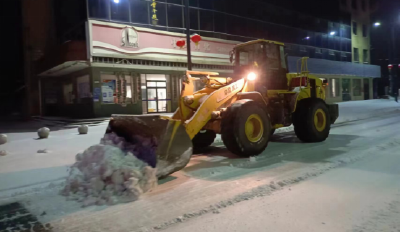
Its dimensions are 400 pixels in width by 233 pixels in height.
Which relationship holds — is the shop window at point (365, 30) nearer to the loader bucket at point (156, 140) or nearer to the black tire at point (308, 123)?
the black tire at point (308, 123)

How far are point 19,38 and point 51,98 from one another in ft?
23.2

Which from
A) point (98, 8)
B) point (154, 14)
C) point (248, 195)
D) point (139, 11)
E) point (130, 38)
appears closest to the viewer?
point (248, 195)

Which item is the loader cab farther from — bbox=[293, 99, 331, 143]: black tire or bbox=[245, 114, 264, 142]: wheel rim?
bbox=[245, 114, 264, 142]: wheel rim

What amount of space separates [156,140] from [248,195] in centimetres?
184

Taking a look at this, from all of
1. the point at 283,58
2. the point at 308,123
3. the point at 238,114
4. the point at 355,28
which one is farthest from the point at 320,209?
the point at 355,28

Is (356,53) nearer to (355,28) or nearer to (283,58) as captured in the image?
(355,28)

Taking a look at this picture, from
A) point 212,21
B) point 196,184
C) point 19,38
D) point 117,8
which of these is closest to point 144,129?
point 196,184

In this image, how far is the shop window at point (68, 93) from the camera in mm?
21600

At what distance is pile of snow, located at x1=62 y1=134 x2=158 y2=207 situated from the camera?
15.7 feet

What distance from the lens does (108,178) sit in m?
4.95

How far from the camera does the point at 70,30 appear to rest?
2048 centimetres

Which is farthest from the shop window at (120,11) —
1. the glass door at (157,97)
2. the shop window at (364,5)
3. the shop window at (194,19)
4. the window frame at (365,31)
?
the shop window at (364,5)

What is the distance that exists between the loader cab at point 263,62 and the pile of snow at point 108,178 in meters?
4.37

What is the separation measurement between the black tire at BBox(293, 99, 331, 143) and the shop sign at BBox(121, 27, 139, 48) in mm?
11907
